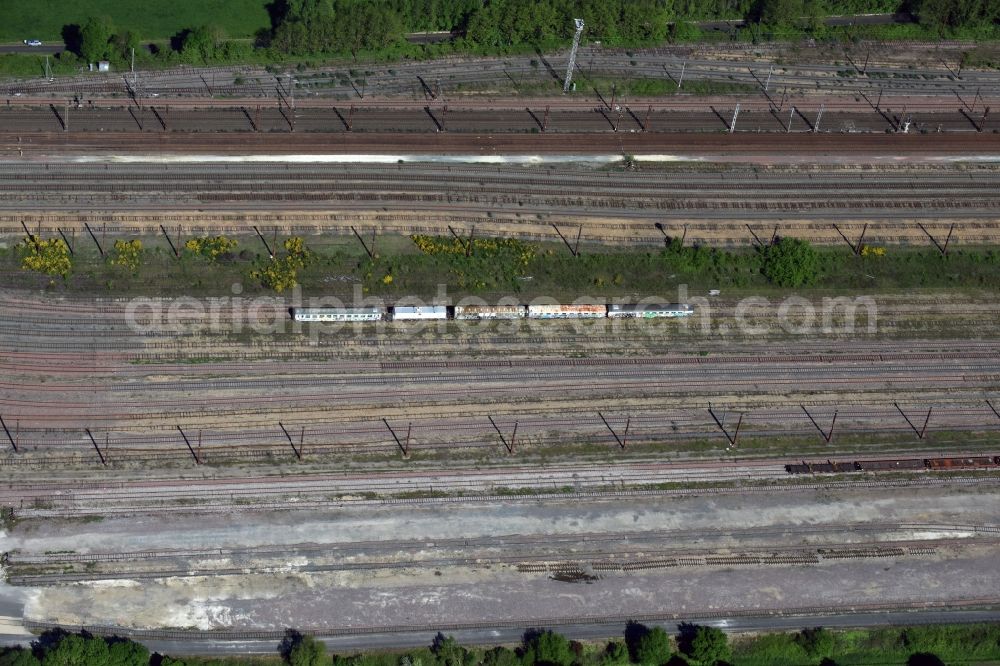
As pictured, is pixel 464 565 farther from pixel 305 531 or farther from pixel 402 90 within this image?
pixel 402 90

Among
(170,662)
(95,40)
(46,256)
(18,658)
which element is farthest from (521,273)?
(18,658)

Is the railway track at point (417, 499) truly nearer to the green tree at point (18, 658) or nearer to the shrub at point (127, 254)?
the green tree at point (18, 658)

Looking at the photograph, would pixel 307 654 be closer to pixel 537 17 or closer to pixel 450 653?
pixel 450 653

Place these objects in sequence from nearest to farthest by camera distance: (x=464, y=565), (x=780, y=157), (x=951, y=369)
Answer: (x=464, y=565) < (x=951, y=369) < (x=780, y=157)

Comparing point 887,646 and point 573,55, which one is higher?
point 573,55

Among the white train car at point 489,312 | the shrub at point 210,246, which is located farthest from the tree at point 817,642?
the shrub at point 210,246

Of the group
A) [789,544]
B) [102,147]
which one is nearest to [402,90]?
[102,147]
